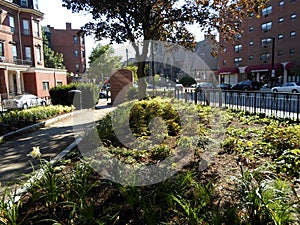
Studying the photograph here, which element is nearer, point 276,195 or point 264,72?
point 276,195

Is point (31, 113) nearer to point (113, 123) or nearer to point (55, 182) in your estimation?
point (113, 123)

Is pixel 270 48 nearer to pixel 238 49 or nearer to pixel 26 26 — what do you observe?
pixel 238 49

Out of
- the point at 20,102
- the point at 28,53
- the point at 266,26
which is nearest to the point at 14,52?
the point at 28,53

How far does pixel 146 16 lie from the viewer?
11.0 m

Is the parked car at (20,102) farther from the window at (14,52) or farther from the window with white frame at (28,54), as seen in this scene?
the window with white frame at (28,54)

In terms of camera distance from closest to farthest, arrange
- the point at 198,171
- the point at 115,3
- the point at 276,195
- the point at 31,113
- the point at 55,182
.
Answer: the point at 276,195 < the point at 55,182 < the point at 198,171 < the point at 115,3 < the point at 31,113

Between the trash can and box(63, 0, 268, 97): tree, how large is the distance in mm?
4575

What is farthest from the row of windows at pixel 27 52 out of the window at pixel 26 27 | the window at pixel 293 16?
the window at pixel 293 16

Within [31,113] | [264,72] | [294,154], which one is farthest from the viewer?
[264,72]

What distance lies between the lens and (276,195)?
2770 mm

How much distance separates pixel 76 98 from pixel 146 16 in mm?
7692

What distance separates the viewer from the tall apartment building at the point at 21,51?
1094 inches

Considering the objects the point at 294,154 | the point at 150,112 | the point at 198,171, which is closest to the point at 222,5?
the point at 150,112

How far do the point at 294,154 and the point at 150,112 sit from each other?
406 cm
